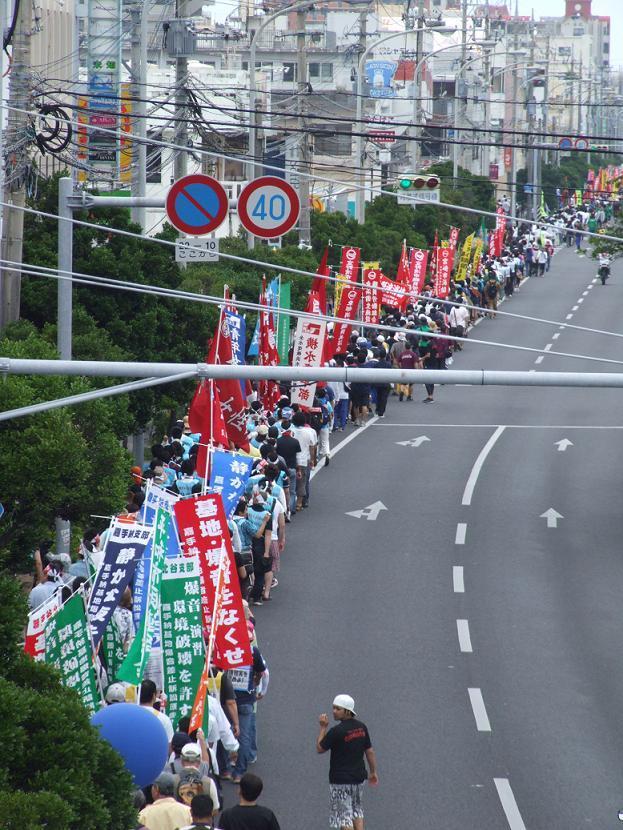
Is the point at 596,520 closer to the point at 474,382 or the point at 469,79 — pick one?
the point at 474,382

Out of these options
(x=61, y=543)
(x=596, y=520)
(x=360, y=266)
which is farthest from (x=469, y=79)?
(x=61, y=543)

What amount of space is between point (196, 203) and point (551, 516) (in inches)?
405

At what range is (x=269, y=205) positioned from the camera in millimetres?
19172

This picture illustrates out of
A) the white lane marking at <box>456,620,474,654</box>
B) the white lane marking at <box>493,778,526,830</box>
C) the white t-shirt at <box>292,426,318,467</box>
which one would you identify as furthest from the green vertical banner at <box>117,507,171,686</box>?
the white t-shirt at <box>292,426,318,467</box>

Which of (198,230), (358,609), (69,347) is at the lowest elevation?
(358,609)

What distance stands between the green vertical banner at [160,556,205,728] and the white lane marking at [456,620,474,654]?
5600mm

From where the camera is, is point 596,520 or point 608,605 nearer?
point 608,605

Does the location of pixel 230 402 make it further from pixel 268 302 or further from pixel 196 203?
pixel 268 302

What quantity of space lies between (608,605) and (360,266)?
59.9ft

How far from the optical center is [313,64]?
337ft

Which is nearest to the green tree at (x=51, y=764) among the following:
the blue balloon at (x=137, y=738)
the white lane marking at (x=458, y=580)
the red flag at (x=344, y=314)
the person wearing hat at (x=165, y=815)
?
the blue balloon at (x=137, y=738)

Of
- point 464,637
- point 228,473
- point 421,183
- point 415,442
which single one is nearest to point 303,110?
point 421,183

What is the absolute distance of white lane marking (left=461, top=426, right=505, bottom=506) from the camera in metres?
27.0

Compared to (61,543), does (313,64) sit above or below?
above
